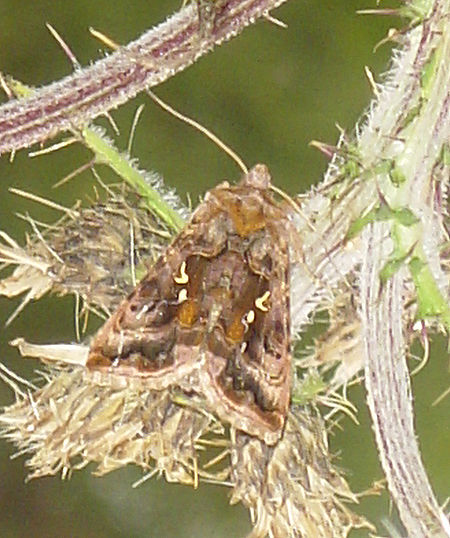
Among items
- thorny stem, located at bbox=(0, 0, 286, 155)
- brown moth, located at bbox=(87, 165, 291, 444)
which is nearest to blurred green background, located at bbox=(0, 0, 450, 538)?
brown moth, located at bbox=(87, 165, 291, 444)

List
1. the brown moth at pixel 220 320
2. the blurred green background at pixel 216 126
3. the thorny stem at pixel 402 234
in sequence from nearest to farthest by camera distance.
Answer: the thorny stem at pixel 402 234
the brown moth at pixel 220 320
the blurred green background at pixel 216 126

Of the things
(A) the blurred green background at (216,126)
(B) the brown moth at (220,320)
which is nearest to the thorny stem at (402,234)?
(B) the brown moth at (220,320)

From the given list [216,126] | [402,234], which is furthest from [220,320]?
[216,126]

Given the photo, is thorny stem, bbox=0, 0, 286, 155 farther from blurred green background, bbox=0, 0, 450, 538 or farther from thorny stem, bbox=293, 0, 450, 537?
blurred green background, bbox=0, 0, 450, 538

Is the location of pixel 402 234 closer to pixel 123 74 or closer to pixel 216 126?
pixel 123 74

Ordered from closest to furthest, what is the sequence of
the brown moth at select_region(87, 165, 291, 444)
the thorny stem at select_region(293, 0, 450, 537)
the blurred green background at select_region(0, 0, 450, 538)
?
the thorny stem at select_region(293, 0, 450, 537)
the brown moth at select_region(87, 165, 291, 444)
the blurred green background at select_region(0, 0, 450, 538)

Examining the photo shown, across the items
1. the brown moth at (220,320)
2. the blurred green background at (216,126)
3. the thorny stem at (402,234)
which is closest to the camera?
the thorny stem at (402,234)

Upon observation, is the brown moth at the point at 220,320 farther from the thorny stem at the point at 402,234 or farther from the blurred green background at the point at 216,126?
the blurred green background at the point at 216,126

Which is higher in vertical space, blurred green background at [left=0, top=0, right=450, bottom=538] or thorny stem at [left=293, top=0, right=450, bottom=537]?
blurred green background at [left=0, top=0, right=450, bottom=538]
